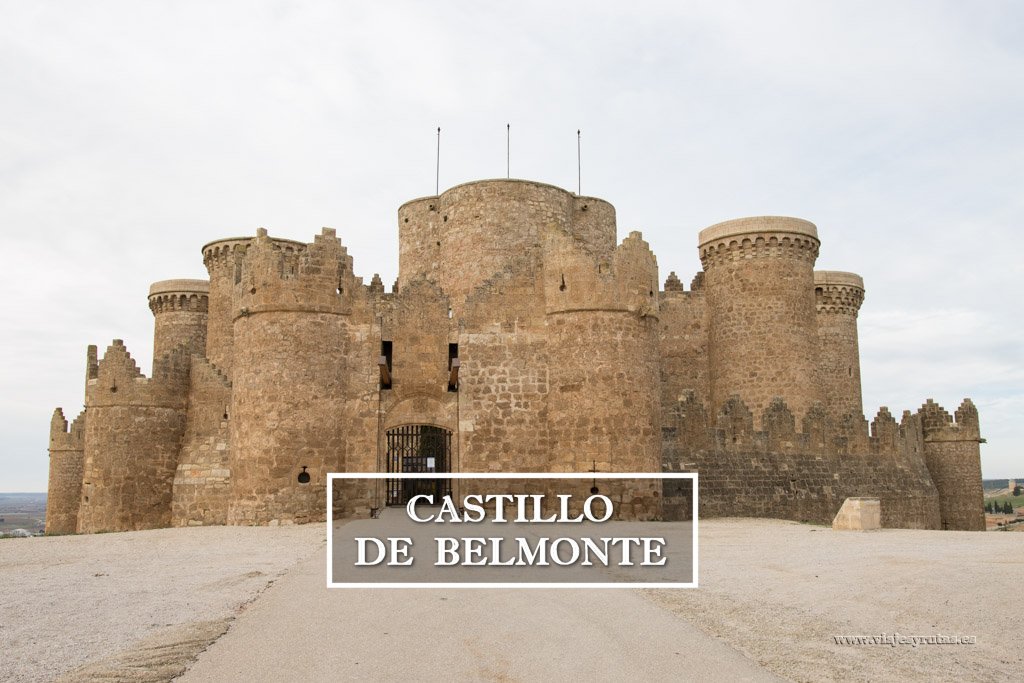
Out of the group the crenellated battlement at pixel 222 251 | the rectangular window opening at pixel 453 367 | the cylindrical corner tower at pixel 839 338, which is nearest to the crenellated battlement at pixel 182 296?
the crenellated battlement at pixel 222 251

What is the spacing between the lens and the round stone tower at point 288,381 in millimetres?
18000

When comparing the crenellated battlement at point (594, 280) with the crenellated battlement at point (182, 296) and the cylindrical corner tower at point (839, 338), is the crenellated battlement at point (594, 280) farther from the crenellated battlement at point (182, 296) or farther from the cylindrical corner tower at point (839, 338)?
the crenellated battlement at point (182, 296)

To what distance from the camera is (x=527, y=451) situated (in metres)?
19.0

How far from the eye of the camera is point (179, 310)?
Result: 3244cm

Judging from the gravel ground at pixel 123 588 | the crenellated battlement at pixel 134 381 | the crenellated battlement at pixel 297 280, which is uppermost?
the crenellated battlement at pixel 297 280

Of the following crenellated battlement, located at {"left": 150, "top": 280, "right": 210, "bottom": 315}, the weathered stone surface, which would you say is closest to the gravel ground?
the weathered stone surface

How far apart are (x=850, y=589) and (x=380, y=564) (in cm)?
578

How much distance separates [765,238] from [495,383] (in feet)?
40.9

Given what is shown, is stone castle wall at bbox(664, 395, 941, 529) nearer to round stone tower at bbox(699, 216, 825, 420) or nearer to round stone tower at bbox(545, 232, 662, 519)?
round stone tower at bbox(699, 216, 825, 420)

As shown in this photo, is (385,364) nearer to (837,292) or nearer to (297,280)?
(297,280)

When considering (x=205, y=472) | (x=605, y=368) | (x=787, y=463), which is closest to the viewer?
(x=605, y=368)

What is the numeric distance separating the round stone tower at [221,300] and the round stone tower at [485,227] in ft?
22.1

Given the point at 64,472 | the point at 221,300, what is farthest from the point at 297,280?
the point at 64,472

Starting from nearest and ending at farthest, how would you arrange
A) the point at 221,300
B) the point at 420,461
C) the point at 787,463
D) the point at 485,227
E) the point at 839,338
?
the point at 485,227 < the point at 787,463 < the point at 420,461 < the point at 221,300 < the point at 839,338
